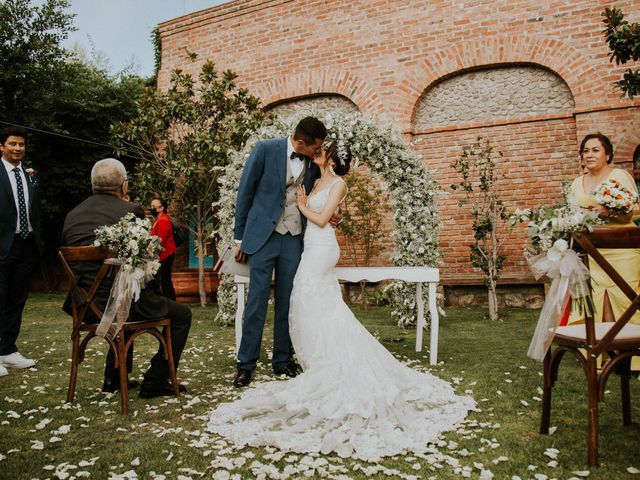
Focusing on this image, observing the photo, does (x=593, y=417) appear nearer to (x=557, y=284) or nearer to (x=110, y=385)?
(x=557, y=284)

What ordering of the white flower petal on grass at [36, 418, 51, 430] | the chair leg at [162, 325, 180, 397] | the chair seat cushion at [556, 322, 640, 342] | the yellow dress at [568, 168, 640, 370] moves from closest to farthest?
the chair seat cushion at [556, 322, 640, 342]
the white flower petal on grass at [36, 418, 51, 430]
the chair leg at [162, 325, 180, 397]
the yellow dress at [568, 168, 640, 370]

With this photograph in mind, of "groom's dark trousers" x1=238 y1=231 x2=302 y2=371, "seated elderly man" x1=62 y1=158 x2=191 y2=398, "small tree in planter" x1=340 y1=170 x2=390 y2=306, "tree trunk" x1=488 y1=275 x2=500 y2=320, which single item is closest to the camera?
"seated elderly man" x1=62 y1=158 x2=191 y2=398

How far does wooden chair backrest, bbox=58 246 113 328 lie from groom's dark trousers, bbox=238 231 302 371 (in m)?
1.18

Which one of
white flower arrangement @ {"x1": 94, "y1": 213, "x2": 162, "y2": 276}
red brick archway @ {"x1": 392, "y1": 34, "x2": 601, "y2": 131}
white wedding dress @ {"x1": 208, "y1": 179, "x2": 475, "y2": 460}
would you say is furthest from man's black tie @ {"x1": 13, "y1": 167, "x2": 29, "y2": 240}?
red brick archway @ {"x1": 392, "y1": 34, "x2": 601, "y2": 131}

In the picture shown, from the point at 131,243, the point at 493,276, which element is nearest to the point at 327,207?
the point at 131,243

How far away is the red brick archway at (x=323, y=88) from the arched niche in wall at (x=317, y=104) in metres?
0.12

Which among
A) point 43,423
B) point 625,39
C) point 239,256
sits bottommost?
point 43,423

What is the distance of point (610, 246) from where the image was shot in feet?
8.26

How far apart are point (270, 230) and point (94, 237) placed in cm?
131

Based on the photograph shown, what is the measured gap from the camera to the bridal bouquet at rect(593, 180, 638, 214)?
3330 mm

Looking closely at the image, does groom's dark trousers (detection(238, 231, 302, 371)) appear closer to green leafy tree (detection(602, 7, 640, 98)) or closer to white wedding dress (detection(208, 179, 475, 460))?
white wedding dress (detection(208, 179, 475, 460))

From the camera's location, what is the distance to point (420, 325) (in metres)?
5.49

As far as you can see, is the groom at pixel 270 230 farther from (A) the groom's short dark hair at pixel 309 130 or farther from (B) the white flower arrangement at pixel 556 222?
(B) the white flower arrangement at pixel 556 222

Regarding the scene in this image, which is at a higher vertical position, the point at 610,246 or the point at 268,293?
the point at 610,246
